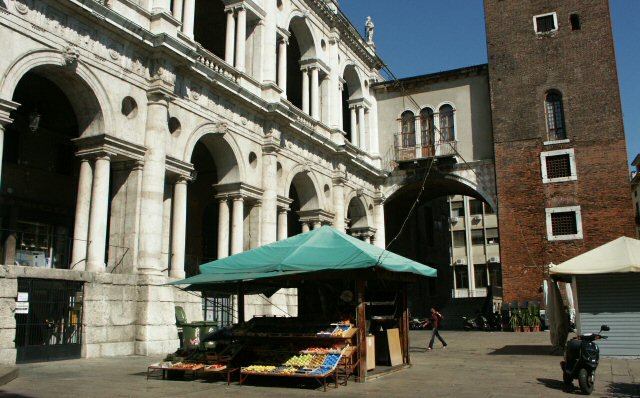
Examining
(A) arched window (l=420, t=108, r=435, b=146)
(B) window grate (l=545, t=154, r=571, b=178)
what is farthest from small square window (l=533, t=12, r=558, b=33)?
(A) arched window (l=420, t=108, r=435, b=146)

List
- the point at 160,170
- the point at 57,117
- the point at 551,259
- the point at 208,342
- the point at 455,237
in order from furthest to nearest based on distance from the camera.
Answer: the point at 455,237
the point at 551,259
the point at 57,117
the point at 160,170
the point at 208,342

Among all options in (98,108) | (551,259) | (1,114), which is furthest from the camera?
(551,259)

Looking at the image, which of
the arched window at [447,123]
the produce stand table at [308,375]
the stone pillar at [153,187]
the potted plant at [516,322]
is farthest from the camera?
the arched window at [447,123]

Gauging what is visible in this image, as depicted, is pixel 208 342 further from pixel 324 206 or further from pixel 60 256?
pixel 324 206

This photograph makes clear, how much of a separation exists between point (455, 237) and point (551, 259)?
31.9m

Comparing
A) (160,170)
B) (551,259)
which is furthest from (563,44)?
(160,170)

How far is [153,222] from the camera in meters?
17.1

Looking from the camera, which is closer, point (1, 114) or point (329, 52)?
point (1, 114)

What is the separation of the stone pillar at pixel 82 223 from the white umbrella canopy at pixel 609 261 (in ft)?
39.2

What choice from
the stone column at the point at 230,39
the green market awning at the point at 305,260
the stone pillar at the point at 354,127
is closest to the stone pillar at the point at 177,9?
the stone column at the point at 230,39

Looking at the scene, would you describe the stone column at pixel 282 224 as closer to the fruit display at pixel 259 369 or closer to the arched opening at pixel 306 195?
the arched opening at pixel 306 195

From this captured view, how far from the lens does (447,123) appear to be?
33.7m

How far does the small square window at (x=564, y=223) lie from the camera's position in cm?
2930

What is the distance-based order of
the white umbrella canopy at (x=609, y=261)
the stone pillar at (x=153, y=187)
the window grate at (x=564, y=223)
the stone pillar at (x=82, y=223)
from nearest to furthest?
the white umbrella canopy at (x=609, y=261)
the stone pillar at (x=82, y=223)
the stone pillar at (x=153, y=187)
the window grate at (x=564, y=223)
